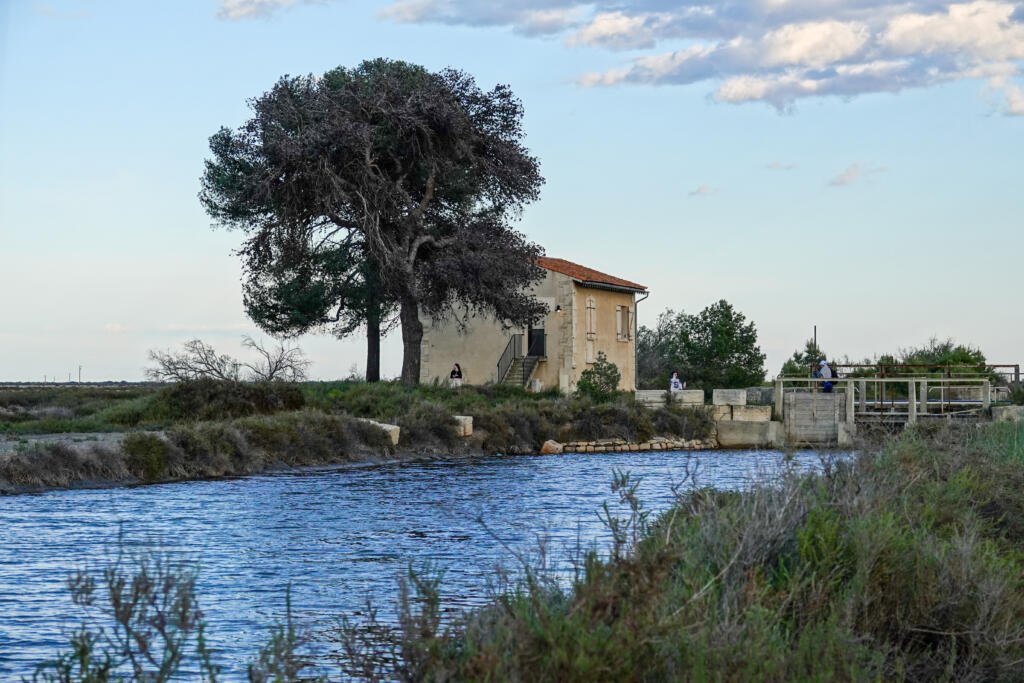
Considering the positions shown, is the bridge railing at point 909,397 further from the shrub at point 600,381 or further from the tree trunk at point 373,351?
the tree trunk at point 373,351

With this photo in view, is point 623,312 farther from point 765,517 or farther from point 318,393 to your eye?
point 765,517

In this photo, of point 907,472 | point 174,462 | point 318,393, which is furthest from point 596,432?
point 907,472

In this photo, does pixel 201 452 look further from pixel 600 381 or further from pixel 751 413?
pixel 751 413

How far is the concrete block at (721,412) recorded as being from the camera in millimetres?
40156

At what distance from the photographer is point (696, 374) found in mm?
52188

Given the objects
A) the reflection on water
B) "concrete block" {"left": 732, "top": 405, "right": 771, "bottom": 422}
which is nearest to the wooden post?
"concrete block" {"left": 732, "top": 405, "right": 771, "bottom": 422}

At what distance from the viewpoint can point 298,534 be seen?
16.1 meters

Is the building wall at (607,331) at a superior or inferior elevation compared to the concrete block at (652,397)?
superior

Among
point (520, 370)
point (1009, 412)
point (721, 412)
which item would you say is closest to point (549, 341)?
point (520, 370)

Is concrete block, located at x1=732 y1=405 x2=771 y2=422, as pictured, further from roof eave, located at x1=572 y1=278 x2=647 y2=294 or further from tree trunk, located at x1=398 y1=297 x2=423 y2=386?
tree trunk, located at x1=398 y1=297 x2=423 y2=386

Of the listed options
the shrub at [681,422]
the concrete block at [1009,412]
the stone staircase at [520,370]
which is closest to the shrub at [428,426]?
the shrub at [681,422]

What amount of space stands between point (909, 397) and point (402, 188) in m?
17.0

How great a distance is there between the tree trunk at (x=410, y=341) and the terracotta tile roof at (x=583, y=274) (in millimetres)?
5771

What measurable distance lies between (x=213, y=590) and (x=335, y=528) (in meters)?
4.99
